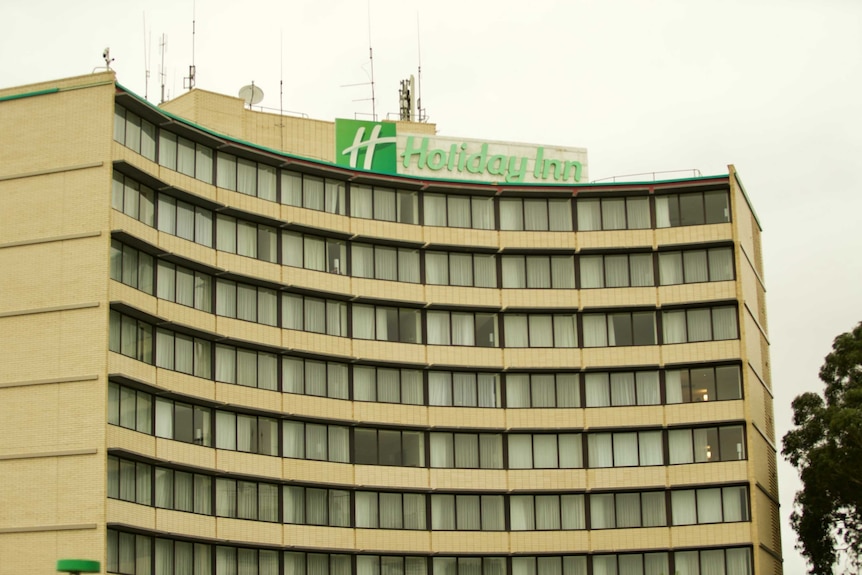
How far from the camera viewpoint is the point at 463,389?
104375 mm

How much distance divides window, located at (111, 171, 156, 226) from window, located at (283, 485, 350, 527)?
62.6 feet

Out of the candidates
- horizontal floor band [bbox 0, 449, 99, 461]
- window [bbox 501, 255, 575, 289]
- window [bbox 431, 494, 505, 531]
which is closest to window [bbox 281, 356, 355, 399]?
window [bbox 431, 494, 505, 531]

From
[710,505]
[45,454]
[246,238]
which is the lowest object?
[710,505]

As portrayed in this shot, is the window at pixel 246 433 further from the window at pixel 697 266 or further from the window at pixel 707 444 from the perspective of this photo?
the window at pixel 697 266

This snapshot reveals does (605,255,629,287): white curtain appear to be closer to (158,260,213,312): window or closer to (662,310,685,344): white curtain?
(662,310,685,344): white curtain

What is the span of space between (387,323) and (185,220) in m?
16.3

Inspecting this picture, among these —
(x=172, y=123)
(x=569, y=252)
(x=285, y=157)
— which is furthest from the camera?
(x=569, y=252)

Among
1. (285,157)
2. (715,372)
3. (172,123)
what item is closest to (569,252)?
(715,372)

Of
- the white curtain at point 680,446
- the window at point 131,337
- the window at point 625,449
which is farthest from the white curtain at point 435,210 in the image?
the window at point 131,337

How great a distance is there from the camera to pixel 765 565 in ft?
342

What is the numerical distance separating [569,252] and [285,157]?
20.6 metres

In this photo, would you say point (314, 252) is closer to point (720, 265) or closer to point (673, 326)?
point (673, 326)

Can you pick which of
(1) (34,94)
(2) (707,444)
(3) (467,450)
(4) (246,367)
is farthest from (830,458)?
(1) (34,94)

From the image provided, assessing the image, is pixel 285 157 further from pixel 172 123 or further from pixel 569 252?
pixel 569 252
